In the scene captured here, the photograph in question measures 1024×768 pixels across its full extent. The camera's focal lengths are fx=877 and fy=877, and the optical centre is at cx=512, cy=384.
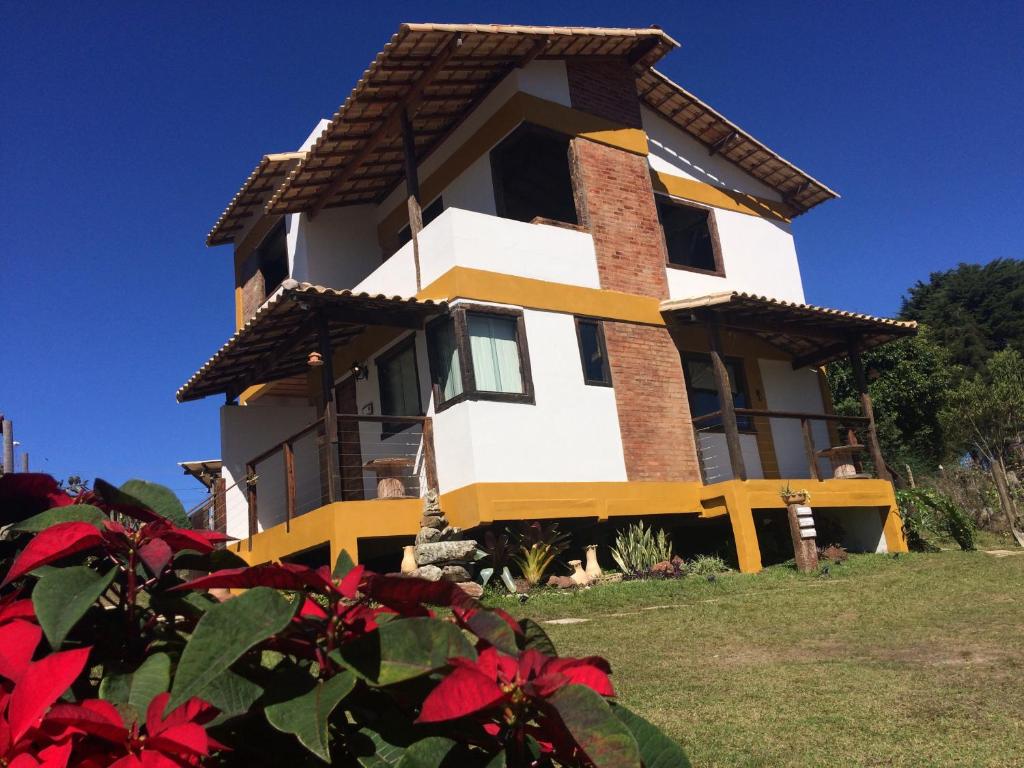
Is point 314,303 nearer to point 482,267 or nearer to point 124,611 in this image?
point 482,267

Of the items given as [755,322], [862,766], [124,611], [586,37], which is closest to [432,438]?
[755,322]

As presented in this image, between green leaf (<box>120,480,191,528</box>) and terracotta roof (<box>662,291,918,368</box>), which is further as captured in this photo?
terracotta roof (<box>662,291,918,368</box>)

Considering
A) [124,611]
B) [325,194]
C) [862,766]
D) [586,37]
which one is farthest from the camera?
[325,194]

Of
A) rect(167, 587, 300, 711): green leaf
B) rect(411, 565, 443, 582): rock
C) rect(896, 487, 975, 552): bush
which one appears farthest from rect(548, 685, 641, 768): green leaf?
rect(896, 487, 975, 552): bush

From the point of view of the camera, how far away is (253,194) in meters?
18.4

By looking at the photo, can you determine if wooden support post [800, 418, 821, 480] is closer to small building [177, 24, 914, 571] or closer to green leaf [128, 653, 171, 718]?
small building [177, 24, 914, 571]

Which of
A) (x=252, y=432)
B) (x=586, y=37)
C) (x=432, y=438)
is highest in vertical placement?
(x=586, y=37)

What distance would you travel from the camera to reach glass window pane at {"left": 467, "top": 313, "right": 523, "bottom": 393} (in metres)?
12.3

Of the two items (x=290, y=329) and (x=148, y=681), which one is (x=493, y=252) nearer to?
(x=290, y=329)

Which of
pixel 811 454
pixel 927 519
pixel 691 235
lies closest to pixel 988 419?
pixel 927 519

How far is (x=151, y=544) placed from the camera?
1354mm

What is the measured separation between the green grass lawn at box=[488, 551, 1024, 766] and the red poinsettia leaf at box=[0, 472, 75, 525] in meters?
3.58

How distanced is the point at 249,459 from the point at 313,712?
15068 millimetres

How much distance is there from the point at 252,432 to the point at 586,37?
8.93m
